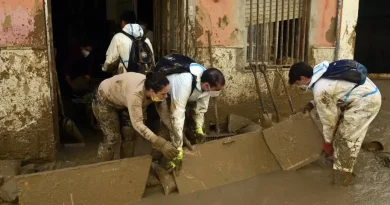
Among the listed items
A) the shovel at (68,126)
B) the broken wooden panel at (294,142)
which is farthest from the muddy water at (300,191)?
the shovel at (68,126)

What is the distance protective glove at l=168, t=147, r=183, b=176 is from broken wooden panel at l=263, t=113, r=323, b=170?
1020 millimetres

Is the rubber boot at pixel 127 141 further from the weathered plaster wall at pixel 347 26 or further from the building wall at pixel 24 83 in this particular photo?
the weathered plaster wall at pixel 347 26

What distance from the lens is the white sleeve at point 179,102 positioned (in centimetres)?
355

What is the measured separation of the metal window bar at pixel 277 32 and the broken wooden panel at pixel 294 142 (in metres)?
1.62

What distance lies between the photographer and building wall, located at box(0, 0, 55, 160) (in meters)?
3.99

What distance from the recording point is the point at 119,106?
3.78 m

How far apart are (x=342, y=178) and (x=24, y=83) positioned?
3454mm

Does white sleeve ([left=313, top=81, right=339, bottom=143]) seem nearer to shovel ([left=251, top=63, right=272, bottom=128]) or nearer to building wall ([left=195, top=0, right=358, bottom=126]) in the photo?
shovel ([left=251, top=63, right=272, bottom=128])

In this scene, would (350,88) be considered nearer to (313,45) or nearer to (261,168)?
(261,168)

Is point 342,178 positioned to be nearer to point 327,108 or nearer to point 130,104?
point 327,108

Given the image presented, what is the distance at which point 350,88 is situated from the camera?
367 cm

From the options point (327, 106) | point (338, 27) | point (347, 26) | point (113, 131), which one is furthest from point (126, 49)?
point (347, 26)

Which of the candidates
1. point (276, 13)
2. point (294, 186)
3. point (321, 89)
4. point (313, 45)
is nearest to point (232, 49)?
point (276, 13)

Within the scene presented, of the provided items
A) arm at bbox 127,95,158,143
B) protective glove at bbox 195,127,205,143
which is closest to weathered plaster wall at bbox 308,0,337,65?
protective glove at bbox 195,127,205,143
